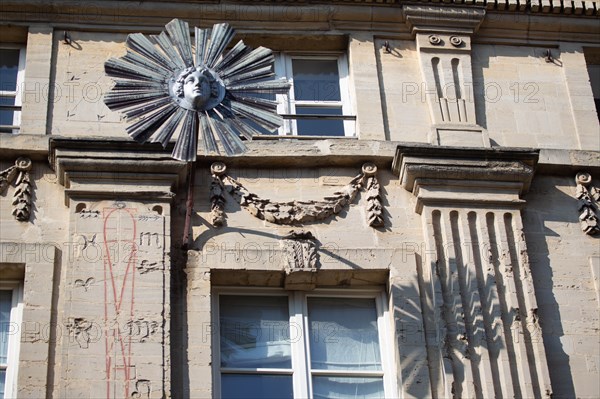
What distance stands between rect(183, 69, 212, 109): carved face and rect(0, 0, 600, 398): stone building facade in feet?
2.74

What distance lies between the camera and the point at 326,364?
16594 millimetres

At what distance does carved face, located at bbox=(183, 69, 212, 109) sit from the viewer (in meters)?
16.5

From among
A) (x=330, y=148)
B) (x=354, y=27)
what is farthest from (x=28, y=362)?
(x=354, y=27)

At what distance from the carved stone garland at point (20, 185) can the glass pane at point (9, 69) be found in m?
1.44

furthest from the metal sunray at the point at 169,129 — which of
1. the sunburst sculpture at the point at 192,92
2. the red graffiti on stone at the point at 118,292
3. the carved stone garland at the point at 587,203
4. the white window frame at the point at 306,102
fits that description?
the carved stone garland at the point at 587,203

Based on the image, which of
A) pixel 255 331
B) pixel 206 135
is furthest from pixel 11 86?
pixel 255 331

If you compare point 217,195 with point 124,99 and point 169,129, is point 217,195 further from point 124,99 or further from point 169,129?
point 124,99

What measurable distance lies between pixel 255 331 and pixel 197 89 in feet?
8.06

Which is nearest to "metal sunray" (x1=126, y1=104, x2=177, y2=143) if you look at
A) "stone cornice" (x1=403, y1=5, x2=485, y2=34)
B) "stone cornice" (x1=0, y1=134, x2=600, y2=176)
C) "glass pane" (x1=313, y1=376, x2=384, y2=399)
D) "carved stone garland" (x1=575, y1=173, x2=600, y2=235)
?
"stone cornice" (x1=0, y1=134, x2=600, y2=176)

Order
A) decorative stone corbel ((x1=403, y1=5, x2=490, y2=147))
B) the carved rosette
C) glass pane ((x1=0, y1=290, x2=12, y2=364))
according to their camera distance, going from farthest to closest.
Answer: decorative stone corbel ((x1=403, y1=5, x2=490, y2=147)) < the carved rosette < glass pane ((x1=0, y1=290, x2=12, y2=364))

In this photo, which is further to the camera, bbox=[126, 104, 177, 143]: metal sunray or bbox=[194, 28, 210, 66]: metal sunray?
bbox=[194, 28, 210, 66]: metal sunray

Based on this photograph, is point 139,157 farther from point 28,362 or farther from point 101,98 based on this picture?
point 28,362

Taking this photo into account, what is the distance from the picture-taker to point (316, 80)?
62.4 feet

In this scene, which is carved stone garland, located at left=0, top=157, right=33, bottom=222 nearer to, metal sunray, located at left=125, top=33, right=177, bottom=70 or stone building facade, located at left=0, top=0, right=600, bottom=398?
stone building facade, located at left=0, top=0, right=600, bottom=398
